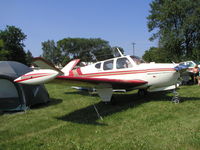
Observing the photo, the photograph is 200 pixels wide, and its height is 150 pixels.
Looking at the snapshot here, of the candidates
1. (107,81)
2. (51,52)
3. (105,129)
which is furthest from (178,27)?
(51,52)

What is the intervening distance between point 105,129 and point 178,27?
30.9m

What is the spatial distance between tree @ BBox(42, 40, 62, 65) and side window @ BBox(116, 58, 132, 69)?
3189 inches

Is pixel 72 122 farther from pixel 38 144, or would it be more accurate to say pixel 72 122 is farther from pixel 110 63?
pixel 110 63

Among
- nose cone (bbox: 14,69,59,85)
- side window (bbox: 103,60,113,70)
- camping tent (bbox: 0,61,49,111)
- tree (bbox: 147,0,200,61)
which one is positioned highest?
tree (bbox: 147,0,200,61)

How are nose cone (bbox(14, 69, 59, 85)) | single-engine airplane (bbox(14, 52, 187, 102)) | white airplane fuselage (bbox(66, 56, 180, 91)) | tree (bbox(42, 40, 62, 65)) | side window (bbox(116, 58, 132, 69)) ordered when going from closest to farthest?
nose cone (bbox(14, 69, 59, 85))
single-engine airplane (bbox(14, 52, 187, 102))
white airplane fuselage (bbox(66, 56, 180, 91))
side window (bbox(116, 58, 132, 69))
tree (bbox(42, 40, 62, 65))

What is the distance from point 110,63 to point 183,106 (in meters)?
3.47

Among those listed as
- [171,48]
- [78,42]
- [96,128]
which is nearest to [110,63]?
[96,128]

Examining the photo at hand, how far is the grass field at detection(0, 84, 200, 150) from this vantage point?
379 centimetres

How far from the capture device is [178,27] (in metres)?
30.8

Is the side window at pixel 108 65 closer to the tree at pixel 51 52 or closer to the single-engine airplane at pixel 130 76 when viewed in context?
the single-engine airplane at pixel 130 76

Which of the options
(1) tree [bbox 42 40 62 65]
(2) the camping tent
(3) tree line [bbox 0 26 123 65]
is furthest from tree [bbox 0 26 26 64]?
(2) the camping tent

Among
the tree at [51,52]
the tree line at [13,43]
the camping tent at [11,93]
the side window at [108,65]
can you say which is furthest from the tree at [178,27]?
the tree at [51,52]

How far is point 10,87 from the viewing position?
282 inches

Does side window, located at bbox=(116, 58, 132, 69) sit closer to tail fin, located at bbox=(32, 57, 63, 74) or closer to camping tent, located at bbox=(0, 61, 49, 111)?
tail fin, located at bbox=(32, 57, 63, 74)
